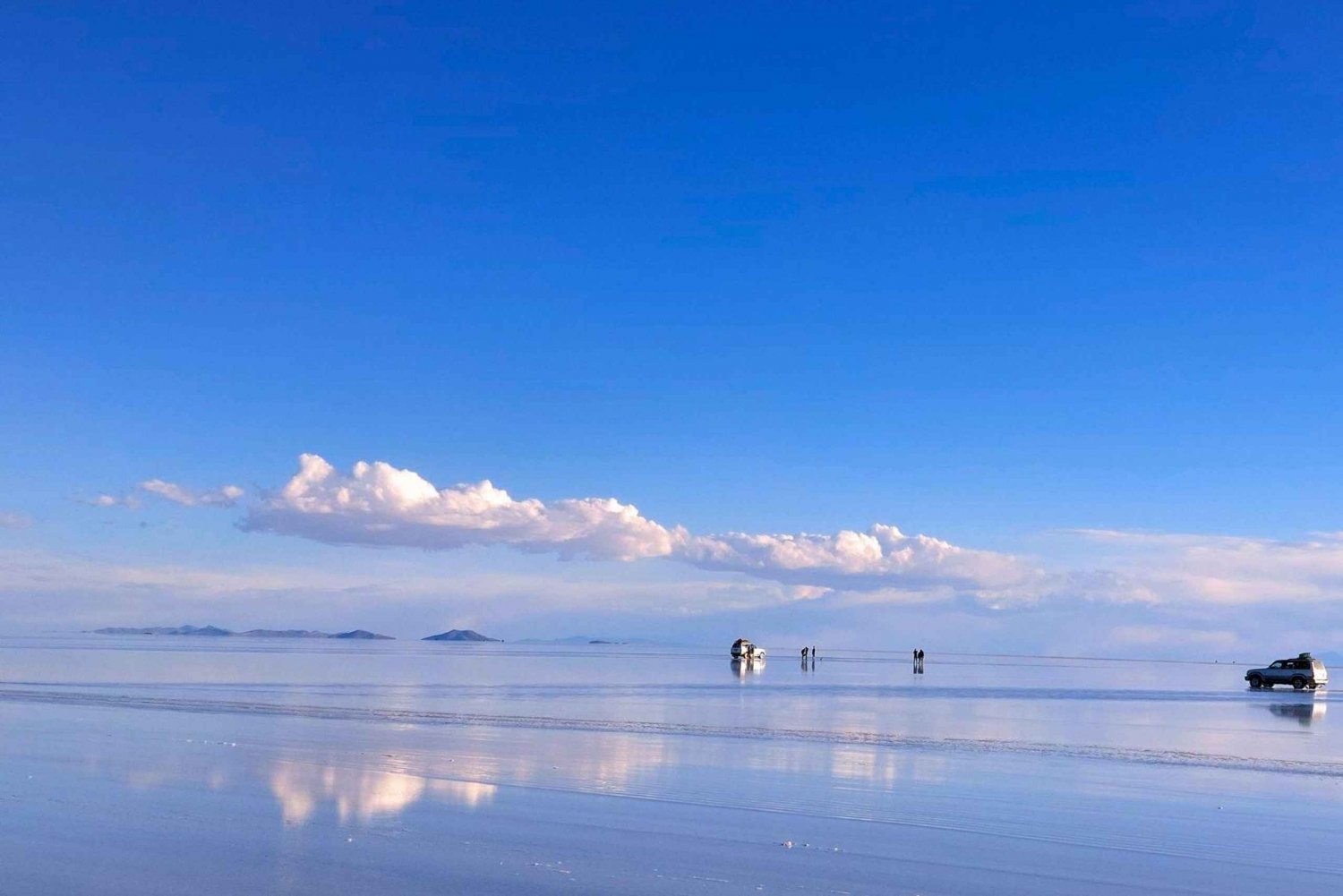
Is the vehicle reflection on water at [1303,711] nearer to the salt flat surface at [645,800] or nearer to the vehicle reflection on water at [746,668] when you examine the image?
the salt flat surface at [645,800]

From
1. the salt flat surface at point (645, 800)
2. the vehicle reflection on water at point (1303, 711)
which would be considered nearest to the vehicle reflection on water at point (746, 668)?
the vehicle reflection on water at point (1303, 711)

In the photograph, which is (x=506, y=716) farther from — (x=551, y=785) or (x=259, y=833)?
(x=259, y=833)

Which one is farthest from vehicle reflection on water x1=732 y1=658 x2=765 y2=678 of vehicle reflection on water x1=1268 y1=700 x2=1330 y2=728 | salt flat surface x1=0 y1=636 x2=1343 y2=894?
salt flat surface x1=0 y1=636 x2=1343 y2=894

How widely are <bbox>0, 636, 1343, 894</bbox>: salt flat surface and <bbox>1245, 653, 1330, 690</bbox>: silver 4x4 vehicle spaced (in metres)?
35.9

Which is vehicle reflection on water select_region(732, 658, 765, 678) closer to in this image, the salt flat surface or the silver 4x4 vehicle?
the silver 4x4 vehicle

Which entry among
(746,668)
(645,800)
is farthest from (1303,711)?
(746,668)

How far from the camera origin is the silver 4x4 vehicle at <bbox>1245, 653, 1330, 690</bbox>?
232 ft

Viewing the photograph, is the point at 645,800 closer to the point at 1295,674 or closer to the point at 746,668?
the point at 1295,674

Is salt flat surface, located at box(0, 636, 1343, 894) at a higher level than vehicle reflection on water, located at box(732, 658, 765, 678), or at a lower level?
higher

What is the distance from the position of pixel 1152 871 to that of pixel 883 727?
19.2 meters

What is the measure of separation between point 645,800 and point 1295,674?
65365 mm

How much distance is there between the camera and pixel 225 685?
49.4 meters

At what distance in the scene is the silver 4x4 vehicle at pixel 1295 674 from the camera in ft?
232

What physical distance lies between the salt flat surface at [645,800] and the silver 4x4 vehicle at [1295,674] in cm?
3594
